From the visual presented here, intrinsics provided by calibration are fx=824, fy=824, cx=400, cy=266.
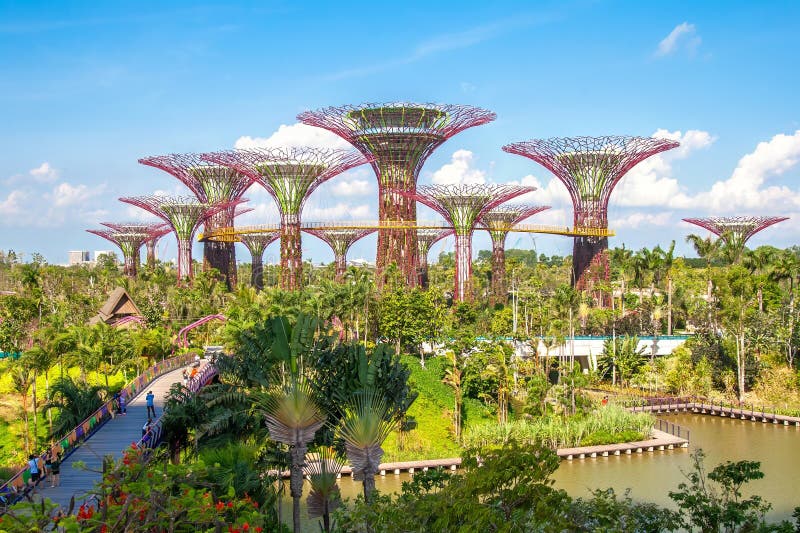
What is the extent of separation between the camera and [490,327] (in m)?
50.3

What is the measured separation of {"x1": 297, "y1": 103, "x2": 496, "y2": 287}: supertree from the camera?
5262cm

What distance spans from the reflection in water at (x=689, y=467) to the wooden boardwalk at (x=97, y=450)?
17.2 feet

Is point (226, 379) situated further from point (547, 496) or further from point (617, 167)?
point (617, 167)

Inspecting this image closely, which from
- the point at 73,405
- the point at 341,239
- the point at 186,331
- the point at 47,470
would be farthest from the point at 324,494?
the point at 341,239

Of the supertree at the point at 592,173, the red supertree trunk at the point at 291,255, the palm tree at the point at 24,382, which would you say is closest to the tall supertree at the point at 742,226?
the supertree at the point at 592,173

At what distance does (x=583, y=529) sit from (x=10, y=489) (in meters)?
10.4

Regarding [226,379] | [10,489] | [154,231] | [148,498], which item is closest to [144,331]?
[226,379]

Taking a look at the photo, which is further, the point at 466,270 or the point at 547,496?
the point at 466,270

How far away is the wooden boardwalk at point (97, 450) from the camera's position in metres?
16.4

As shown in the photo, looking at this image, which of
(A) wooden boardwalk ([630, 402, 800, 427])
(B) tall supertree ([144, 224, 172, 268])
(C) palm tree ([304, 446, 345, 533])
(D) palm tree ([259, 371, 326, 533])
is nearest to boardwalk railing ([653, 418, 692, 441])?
(A) wooden boardwalk ([630, 402, 800, 427])

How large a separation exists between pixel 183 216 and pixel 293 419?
171ft

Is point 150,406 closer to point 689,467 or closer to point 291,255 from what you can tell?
point 689,467

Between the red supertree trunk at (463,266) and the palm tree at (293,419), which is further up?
the red supertree trunk at (463,266)

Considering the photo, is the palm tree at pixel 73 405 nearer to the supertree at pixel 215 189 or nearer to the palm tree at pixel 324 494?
the palm tree at pixel 324 494
